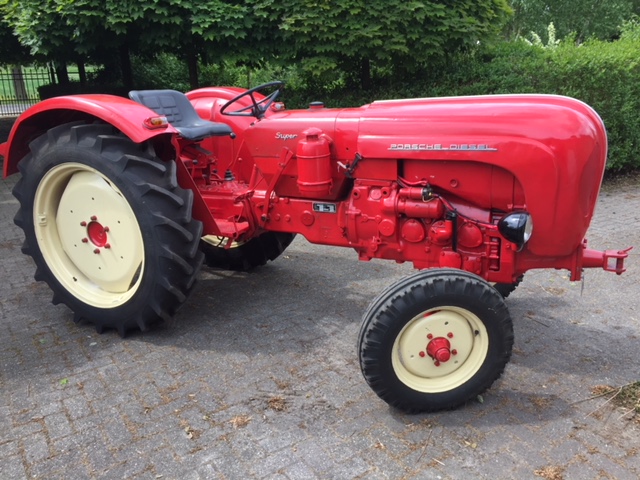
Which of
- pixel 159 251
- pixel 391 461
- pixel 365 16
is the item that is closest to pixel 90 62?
pixel 365 16

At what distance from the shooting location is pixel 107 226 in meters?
3.38

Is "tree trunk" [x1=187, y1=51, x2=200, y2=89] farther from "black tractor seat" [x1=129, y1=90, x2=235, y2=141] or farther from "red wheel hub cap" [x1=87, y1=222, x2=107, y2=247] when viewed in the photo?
"red wheel hub cap" [x1=87, y1=222, x2=107, y2=247]

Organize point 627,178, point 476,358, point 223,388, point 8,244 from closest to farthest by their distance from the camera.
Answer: point 476,358, point 223,388, point 8,244, point 627,178

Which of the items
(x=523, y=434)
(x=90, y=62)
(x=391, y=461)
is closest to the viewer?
(x=391, y=461)

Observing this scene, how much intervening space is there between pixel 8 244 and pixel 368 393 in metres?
4.02

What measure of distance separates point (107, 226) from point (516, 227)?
7.60ft

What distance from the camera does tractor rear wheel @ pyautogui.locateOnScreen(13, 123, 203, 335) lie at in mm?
3141

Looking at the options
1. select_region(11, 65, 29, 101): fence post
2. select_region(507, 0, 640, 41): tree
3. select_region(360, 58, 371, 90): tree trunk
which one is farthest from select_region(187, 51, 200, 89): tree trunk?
select_region(507, 0, 640, 41): tree

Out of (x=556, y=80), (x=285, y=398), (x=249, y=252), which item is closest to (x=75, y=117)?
(x=249, y=252)

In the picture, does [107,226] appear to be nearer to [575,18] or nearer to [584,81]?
[584,81]

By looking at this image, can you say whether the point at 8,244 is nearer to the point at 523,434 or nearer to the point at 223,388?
the point at 223,388

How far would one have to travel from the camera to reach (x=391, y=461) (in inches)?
90.4

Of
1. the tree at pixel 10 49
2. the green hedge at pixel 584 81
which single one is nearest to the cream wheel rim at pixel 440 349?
the green hedge at pixel 584 81

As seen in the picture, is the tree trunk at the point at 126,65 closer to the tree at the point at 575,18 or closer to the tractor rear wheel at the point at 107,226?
the tractor rear wheel at the point at 107,226
